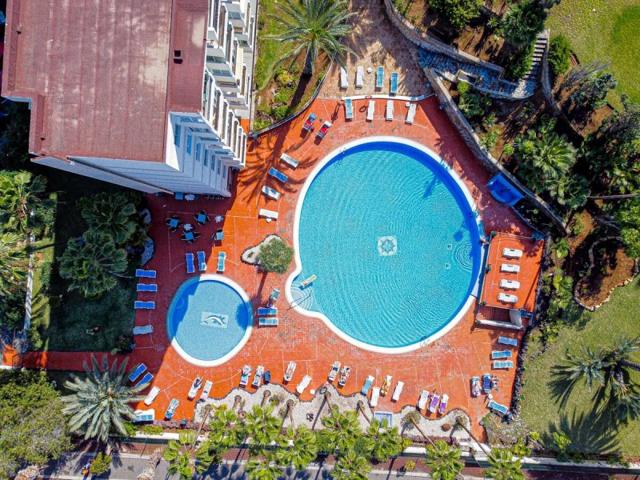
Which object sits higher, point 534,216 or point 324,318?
point 534,216

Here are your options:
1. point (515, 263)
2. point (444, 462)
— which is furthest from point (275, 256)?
point (515, 263)

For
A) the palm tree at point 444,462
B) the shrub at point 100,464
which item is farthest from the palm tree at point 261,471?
the shrub at point 100,464

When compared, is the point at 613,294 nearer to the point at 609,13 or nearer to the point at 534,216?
the point at 534,216

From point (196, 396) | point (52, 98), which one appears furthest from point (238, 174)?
point (196, 396)

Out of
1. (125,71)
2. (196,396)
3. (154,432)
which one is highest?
(125,71)

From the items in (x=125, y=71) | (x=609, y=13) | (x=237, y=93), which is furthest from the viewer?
(x=609, y=13)

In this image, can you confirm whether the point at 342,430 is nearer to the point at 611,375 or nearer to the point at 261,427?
the point at 261,427

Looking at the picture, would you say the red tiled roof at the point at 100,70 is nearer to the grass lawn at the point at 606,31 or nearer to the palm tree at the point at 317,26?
the palm tree at the point at 317,26
